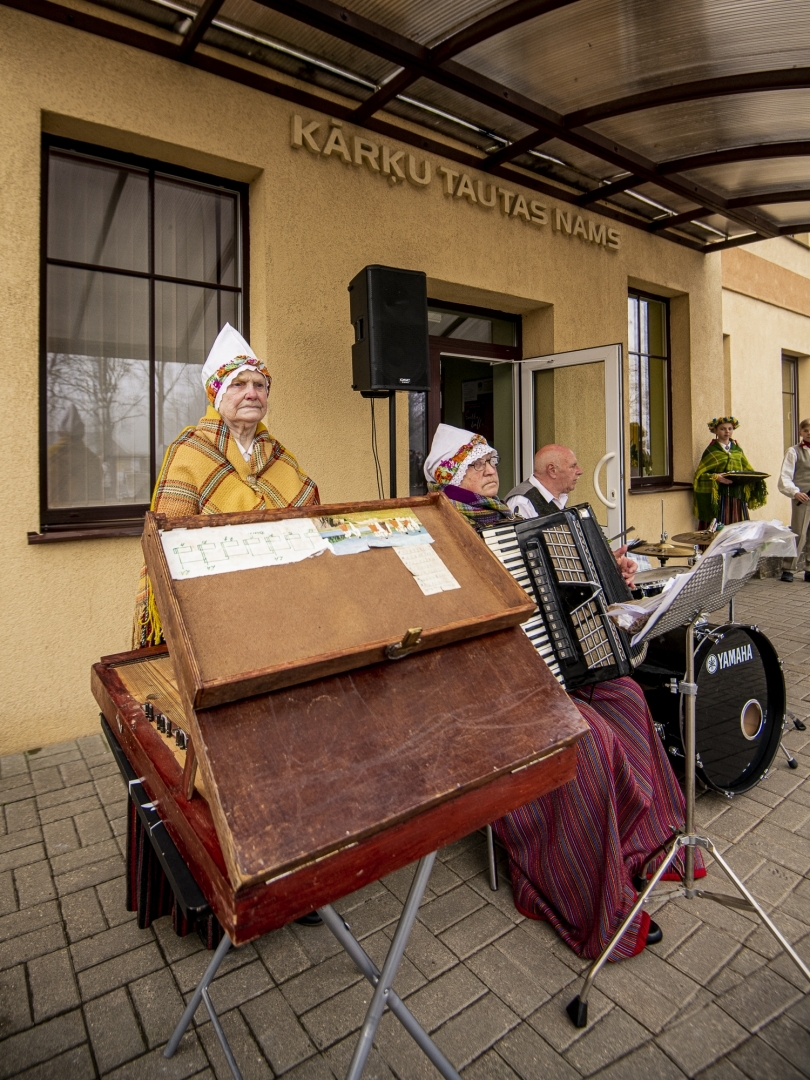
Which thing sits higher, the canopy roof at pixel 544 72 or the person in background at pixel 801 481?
the canopy roof at pixel 544 72

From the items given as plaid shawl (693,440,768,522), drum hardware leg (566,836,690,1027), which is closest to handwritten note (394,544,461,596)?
drum hardware leg (566,836,690,1027)

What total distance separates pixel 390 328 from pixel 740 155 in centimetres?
324

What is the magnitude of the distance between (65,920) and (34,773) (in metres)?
1.25

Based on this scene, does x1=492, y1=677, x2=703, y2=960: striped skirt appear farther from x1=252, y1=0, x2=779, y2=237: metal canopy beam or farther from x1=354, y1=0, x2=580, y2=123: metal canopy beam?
x1=252, y1=0, x2=779, y2=237: metal canopy beam

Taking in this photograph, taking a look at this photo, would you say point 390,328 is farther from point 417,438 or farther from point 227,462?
point 227,462

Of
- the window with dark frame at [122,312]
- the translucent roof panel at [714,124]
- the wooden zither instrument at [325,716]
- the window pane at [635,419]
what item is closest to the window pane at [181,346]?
the window with dark frame at [122,312]

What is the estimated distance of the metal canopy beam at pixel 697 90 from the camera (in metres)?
3.86

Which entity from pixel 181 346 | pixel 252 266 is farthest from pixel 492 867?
pixel 252 266

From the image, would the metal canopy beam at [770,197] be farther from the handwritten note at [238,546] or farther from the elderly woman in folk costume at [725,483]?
the handwritten note at [238,546]

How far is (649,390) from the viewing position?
283 inches

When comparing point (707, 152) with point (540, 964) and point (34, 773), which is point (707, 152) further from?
point (34, 773)

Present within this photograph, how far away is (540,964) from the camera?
1.95 m

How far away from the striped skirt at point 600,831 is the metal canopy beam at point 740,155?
4494 mm

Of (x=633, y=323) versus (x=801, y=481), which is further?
(x=801, y=481)
